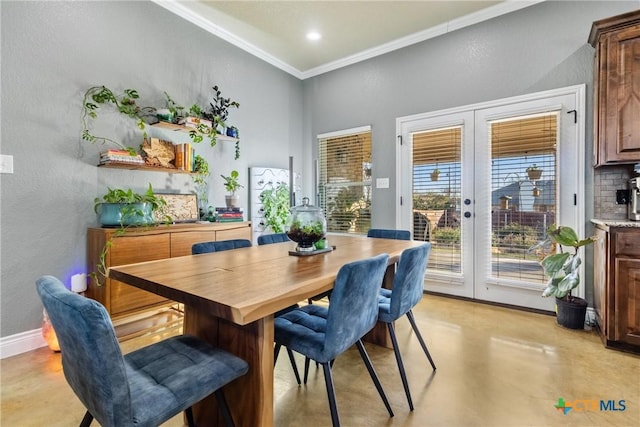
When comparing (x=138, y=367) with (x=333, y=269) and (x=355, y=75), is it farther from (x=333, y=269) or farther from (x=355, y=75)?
(x=355, y=75)

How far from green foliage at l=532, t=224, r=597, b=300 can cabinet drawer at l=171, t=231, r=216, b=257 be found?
3.19 metres

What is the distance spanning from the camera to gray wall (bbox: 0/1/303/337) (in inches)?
90.1

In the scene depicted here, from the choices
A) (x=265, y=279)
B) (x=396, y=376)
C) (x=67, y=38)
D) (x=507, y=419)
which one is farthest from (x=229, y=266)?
(x=67, y=38)

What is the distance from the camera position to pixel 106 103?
2758 millimetres

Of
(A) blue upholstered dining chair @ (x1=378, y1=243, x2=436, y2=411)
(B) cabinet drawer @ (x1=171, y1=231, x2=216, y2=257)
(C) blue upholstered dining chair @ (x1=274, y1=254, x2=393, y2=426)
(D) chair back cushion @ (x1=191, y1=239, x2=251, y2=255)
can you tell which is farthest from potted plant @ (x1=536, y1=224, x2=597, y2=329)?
(B) cabinet drawer @ (x1=171, y1=231, x2=216, y2=257)

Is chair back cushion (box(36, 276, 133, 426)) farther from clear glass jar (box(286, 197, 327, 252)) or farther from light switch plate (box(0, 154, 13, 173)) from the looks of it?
light switch plate (box(0, 154, 13, 173))

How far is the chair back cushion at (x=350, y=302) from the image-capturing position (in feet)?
4.09

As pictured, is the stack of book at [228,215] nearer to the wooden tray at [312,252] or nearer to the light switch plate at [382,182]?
the wooden tray at [312,252]

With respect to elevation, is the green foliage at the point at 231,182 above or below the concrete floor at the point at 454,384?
above

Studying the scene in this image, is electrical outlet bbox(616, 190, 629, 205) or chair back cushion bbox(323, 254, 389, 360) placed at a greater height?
electrical outlet bbox(616, 190, 629, 205)

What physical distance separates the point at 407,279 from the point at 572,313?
6.56 ft

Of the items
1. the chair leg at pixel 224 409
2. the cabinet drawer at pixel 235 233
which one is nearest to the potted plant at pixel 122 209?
the cabinet drawer at pixel 235 233

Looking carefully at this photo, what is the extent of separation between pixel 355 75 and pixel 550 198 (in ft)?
9.23

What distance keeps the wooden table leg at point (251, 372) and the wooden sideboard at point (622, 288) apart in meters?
2.56
